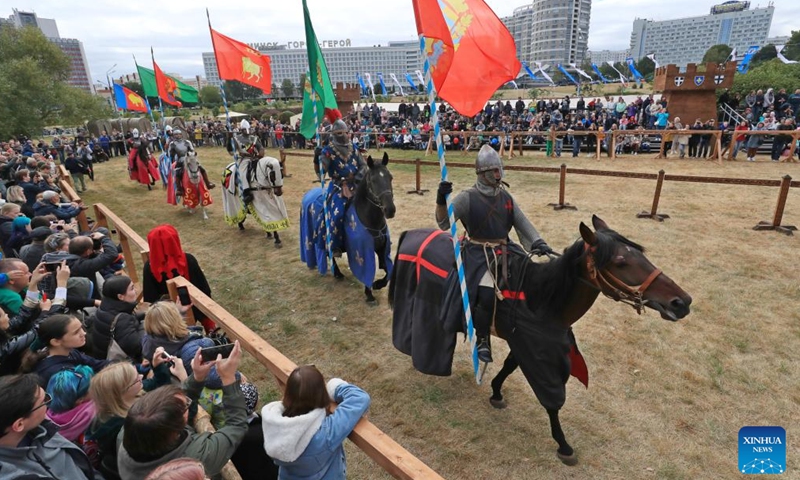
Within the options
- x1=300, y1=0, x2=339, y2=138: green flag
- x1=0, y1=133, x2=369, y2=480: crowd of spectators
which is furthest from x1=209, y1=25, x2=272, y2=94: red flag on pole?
x1=0, y1=133, x2=369, y2=480: crowd of spectators

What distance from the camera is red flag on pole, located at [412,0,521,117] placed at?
3.55m

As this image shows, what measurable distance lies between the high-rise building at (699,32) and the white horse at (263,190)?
139742 mm

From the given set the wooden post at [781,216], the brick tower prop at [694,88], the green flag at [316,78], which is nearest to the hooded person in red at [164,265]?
the green flag at [316,78]

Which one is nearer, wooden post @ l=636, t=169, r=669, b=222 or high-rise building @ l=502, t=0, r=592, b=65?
wooden post @ l=636, t=169, r=669, b=222

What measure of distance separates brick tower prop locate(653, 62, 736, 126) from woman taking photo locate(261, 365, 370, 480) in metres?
20.2

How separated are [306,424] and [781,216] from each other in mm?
9603

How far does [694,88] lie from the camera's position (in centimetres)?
1727

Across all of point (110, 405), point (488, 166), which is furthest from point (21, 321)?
point (488, 166)

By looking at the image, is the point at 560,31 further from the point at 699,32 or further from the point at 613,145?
the point at 613,145

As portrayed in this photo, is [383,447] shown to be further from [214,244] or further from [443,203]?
[214,244]

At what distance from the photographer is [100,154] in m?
23.0

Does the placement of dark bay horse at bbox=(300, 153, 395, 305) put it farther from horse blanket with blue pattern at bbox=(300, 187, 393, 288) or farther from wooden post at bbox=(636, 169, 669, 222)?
wooden post at bbox=(636, 169, 669, 222)

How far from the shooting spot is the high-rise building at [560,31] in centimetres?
11069

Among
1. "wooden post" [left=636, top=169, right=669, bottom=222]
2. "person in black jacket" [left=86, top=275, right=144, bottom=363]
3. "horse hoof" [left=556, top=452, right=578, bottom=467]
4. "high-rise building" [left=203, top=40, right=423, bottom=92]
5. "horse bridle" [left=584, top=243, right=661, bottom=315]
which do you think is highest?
"high-rise building" [left=203, top=40, right=423, bottom=92]
